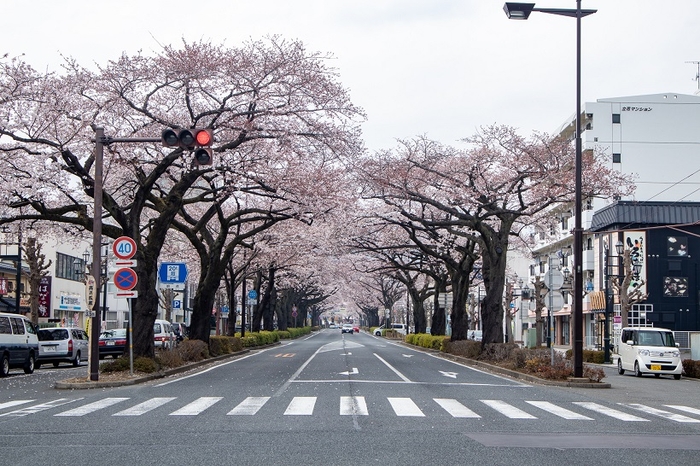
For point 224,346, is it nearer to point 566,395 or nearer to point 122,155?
point 122,155

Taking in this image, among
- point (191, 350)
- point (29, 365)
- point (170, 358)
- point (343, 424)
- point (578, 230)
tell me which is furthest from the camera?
point (191, 350)

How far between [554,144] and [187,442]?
76.7ft

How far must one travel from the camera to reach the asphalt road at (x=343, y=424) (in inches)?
335

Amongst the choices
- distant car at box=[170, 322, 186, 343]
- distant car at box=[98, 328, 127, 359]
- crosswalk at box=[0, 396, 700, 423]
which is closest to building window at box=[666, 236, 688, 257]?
distant car at box=[170, 322, 186, 343]

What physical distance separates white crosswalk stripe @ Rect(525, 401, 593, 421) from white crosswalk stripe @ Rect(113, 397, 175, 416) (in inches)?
262

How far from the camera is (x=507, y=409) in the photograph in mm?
13633

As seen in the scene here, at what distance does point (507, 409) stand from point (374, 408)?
7.63 ft

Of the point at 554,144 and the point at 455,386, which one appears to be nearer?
the point at 455,386

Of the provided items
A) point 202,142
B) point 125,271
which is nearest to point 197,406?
point 202,142

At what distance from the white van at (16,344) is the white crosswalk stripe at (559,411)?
1578 cm

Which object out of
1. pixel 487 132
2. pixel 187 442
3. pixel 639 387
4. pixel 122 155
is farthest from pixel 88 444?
pixel 487 132

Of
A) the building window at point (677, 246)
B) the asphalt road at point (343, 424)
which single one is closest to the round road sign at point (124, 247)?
the asphalt road at point (343, 424)

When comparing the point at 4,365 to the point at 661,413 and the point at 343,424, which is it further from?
the point at 661,413

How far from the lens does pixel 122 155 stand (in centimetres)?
2258
